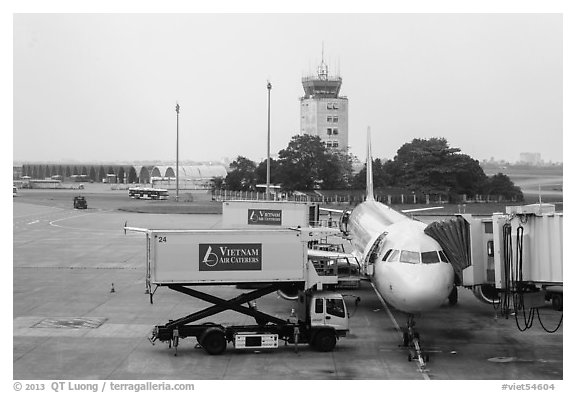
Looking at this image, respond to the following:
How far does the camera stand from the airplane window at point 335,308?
3059 centimetres

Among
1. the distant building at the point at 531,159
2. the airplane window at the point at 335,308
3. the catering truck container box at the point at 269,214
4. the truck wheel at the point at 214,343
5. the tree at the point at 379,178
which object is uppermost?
the distant building at the point at 531,159

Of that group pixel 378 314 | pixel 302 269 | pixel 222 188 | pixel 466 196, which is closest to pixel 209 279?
pixel 302 269

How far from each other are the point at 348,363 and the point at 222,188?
12565 cm

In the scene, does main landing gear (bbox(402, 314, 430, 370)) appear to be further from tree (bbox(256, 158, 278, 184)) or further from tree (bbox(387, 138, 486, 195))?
tree (bbox(256, 158, 278, 184))

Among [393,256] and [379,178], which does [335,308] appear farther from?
[379,178]

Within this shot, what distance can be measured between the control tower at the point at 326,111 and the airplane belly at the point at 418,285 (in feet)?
536

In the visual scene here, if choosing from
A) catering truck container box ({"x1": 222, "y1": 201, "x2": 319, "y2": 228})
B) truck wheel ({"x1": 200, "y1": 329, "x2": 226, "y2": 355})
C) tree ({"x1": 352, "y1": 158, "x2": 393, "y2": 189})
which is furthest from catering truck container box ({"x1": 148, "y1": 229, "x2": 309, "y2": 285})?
tree ({"x1": 352, "y1": 158, "x2": 393, "y2": 189})

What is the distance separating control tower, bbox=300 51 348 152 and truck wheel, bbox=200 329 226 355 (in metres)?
164

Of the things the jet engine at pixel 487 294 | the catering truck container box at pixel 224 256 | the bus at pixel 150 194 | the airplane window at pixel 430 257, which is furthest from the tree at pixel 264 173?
the airplane window at pixel 430 257

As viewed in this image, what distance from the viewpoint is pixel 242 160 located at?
6122 inches

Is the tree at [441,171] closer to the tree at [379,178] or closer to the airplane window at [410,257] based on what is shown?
the tree at [379,178]

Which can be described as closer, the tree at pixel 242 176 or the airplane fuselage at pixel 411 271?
the airplane fuselage at pixel 411 271

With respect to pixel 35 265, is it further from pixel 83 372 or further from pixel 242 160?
pixel 242 160

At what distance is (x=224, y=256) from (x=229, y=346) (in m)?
3.72
